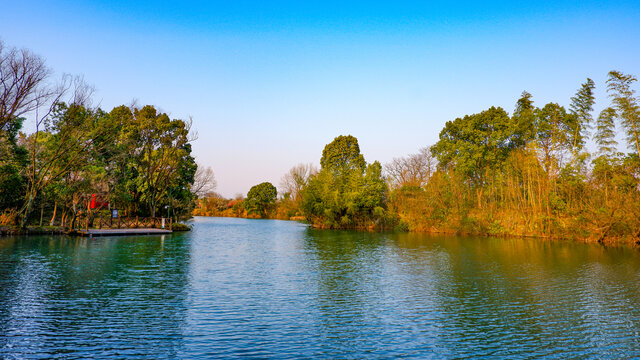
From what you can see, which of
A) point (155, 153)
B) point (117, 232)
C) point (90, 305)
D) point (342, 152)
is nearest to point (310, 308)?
point (90, 305)

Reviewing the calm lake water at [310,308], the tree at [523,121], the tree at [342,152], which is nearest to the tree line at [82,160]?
the calm lake water at [310,308]

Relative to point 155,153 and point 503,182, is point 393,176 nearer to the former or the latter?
point 503,182

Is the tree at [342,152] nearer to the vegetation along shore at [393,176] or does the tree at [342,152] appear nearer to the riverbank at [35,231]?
the vegetation along shore at [393,176]

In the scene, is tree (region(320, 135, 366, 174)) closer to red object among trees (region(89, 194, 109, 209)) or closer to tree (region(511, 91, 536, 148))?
tree (region(511, 91, 536, 148))

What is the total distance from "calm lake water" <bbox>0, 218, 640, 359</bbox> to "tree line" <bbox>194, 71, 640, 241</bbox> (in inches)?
693

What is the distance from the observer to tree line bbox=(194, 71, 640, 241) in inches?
1286

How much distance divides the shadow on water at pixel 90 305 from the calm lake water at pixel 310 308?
0.03 metres

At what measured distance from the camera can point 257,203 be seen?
3757 inches

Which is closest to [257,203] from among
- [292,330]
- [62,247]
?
[62,247]

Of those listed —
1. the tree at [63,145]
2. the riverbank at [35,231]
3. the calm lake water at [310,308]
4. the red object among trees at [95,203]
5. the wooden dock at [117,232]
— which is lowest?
the calm lake water at [310,308]

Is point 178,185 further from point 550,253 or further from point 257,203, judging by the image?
point 257,203

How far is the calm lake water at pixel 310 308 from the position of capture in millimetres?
7922

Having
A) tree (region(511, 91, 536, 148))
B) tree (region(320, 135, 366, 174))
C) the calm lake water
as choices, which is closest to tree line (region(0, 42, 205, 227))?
the calm lake water

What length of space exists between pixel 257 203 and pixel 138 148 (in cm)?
5339
